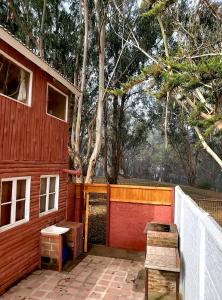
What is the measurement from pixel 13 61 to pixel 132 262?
294 inches

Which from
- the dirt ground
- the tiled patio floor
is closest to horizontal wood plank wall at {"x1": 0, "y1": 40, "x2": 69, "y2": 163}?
the tiled patio floor

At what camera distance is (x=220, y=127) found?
11141 mm

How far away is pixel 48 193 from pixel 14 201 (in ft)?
6.70

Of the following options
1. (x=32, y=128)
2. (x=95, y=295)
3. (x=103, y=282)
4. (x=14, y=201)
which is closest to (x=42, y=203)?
(x=14, y=201)

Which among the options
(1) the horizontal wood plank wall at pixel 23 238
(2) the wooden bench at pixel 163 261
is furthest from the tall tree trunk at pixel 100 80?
(2) the wooden bench at pixel 163 261

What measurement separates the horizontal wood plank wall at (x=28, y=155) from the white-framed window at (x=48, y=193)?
20cm

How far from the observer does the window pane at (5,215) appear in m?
7.05

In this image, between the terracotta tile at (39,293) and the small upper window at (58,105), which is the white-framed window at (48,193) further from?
the terracotta tile at (39,293)

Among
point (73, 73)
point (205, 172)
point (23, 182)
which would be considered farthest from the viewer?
point (205, 172)

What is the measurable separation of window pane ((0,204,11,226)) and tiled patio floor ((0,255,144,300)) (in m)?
1.71

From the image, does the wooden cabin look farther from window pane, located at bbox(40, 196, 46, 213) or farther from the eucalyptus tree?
the eucalyptus tree

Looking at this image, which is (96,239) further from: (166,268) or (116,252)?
(166,268)

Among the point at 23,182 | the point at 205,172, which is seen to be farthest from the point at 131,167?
the point at 23,182

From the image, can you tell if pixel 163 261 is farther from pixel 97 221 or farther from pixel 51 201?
pixel 97 221
